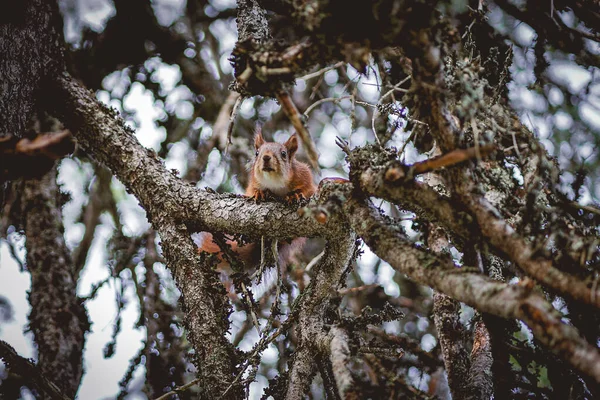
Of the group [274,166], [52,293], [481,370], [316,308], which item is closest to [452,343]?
[481,370]

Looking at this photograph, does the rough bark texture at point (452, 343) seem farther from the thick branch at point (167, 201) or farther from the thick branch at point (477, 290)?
the thick branch at point (167, 201)

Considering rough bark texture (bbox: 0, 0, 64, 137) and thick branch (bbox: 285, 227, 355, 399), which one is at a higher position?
rough bark texture (bbox: 0, 0, 64, 137)

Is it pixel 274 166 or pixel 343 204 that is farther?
pixel 274 166

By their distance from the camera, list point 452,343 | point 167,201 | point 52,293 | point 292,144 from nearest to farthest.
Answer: point 452,343, point 167,201, point 52,293, point 292,144

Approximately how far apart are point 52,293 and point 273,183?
178 cm

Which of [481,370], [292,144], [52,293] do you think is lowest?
[481,370]

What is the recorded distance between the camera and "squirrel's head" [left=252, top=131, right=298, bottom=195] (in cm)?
345

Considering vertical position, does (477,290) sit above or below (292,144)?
below

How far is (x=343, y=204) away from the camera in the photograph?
2.02 m

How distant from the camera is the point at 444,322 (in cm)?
262

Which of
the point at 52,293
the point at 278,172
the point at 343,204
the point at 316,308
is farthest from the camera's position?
the point at 278,172

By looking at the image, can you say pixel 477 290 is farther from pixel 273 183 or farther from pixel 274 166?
pixel 273 183

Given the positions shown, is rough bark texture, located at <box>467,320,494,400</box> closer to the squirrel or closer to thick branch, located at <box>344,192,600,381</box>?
thick branch, located at <box>344,192,600,381</box>

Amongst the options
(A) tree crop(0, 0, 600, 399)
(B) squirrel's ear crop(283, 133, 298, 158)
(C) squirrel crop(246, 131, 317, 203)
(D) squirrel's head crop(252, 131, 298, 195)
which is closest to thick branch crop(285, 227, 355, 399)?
(A) tree crop(0, 0, 600, 399)
